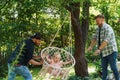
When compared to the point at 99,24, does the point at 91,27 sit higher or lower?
lower

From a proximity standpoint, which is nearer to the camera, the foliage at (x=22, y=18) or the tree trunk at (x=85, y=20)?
the tree trunk at (x=85, y=20)

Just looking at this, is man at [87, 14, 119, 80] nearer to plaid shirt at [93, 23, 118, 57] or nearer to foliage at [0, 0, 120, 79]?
plaid shirt at [93, 23, 118, 57]

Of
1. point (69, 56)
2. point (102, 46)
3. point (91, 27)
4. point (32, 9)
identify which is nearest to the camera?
point (102, 46)

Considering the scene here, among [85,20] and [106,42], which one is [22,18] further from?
[106,42]

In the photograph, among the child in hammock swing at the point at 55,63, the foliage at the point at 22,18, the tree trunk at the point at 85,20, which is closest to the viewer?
the child in hammock swing at the point at 55,63

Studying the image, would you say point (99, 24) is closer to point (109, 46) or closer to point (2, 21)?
point (109, 46)

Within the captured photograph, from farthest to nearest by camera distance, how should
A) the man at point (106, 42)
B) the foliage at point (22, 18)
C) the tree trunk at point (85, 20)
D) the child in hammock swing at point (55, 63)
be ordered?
the foliage at point (22, 18), the tree trunk at point (85, 20), the man at point (106, 42), the child in hammock swing at point (55, 63)

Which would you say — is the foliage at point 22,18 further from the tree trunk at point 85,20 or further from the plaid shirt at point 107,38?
the plaid shirt at point 107,38

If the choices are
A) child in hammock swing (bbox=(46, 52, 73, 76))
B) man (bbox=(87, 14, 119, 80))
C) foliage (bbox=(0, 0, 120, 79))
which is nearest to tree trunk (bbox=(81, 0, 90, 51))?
foliage (bbox=(0, 0, 120, 79))

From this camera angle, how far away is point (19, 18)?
43.6ft

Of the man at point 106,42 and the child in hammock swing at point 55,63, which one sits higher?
the man at point 106,42

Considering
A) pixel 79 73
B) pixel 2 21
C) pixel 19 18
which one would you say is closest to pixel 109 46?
pixel 79 73

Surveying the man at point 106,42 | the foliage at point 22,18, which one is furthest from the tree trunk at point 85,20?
the man at point 106,42

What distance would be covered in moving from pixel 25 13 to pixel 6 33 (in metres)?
1.57
